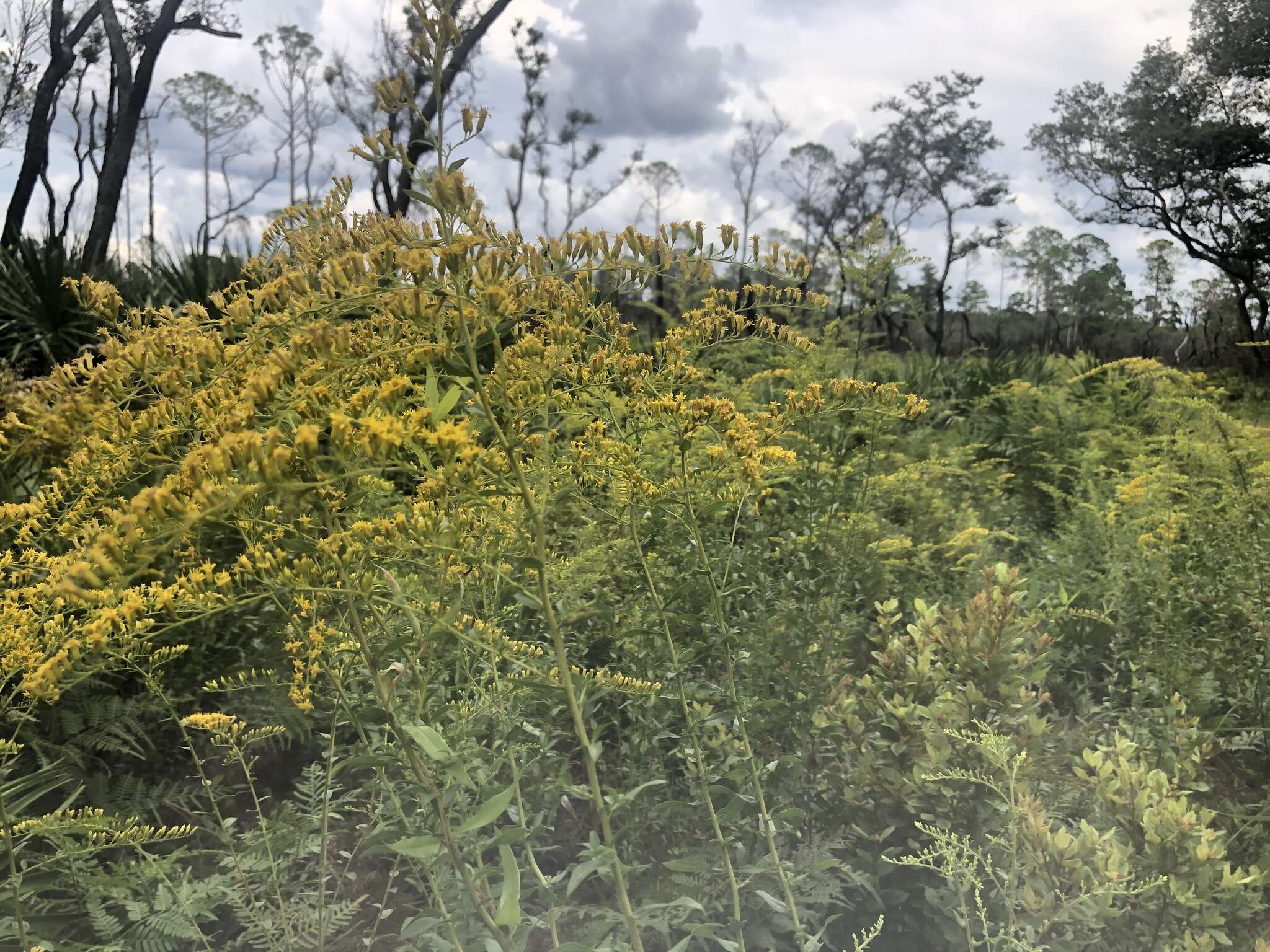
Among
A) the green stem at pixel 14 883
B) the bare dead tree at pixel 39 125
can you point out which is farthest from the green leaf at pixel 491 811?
the bare dead tree at pixel 39 125

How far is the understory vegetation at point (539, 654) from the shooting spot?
0.99m

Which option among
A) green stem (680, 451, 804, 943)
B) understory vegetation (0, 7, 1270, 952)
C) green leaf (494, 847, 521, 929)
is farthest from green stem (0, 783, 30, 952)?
green stem (680, 451, 804, 943)

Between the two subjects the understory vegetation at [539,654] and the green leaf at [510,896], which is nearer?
the green leaf at [510,896]

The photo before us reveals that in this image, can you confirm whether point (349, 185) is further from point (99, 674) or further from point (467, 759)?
point (99, 674)

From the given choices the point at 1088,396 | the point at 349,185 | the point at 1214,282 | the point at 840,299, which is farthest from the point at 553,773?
the point at 1214,282

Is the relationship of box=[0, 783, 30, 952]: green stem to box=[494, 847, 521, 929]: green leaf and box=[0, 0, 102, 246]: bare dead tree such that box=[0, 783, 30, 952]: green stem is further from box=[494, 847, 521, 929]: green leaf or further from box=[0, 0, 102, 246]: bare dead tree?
box=[0, 0, 102, 246]: bare dead tree

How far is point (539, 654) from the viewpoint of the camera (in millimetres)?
1410

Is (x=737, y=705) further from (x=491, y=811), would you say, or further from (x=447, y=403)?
(x=447, y=403)

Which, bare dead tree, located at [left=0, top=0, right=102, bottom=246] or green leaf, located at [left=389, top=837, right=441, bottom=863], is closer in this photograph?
green leaf, located at [left=389, top=837, right=441, bottom=863]

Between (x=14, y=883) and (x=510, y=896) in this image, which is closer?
(x=510, y=896)

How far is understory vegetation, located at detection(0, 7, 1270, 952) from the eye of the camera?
0.99 metres

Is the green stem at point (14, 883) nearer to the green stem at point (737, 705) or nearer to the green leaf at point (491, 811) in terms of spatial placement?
the green leaf at point (491, 811)

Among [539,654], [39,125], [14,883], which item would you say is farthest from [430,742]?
[39,125]

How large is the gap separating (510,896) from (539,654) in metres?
0.55
